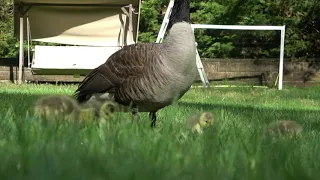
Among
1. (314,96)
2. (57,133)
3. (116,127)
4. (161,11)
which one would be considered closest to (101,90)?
(116,127)

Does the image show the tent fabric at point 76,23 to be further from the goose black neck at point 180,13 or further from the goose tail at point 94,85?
the goose black neck at point 180,13

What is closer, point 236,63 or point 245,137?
point 245,137

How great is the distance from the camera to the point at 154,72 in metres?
4.00

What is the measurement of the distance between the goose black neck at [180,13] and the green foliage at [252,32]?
985 cm

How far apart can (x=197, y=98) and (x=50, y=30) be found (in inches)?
245

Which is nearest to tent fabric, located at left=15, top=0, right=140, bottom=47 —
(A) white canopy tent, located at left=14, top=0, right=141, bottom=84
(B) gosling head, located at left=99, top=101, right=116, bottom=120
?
(A) white canopy tent, located at left=14, top=0, right=141, bottom=84

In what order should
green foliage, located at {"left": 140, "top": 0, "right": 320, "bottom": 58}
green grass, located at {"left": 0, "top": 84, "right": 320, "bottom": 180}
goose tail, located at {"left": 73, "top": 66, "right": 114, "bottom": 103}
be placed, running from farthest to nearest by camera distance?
green foliage, located at {"left": 140, "top": 0, "right": 320, "bottom": 58}, goose tail, located at {"left": 73, "top": 66, "right": 114, "bottom": 103}, green grass, located at {"left": 0, "top": 84, "right": 320, "bottom": 180}

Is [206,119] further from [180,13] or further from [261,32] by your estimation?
[261,32]

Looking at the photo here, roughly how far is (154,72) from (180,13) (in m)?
0.56

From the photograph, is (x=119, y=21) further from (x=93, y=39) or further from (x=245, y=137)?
(x=245, y=137)

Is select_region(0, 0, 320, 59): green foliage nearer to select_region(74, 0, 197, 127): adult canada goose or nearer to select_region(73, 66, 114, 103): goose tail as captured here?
select_region(73, 66, 114, 103): goose tail

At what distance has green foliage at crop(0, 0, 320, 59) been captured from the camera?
14.3 m

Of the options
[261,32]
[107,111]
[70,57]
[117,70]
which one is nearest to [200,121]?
[107,111]

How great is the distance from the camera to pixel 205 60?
13828 millimetres
